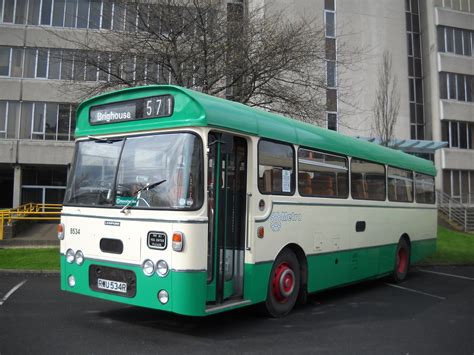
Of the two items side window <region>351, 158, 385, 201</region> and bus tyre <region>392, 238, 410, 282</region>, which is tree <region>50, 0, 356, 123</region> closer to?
side window <region>351, 158, 385, 201</region>

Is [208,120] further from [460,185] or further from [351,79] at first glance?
[460,185]

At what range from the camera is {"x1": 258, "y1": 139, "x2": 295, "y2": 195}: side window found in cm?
673

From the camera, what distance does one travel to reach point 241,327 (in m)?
6.55

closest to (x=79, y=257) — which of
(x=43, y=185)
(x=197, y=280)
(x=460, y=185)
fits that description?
(x=197, y=280)

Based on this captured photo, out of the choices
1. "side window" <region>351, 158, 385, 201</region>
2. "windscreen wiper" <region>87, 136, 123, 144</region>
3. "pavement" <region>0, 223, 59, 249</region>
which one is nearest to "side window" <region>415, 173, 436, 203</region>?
"side window" <region>351, 158, 385, 201</region>

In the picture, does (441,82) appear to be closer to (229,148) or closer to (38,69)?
(38,69)

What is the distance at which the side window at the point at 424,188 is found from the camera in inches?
479

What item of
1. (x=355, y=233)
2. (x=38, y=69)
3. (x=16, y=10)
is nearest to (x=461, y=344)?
(x=355, y=233)

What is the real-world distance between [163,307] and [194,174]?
160cm

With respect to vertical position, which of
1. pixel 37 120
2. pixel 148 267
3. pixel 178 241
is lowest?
pixel 148 267

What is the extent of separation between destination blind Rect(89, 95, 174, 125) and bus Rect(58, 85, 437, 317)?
0.05 feet

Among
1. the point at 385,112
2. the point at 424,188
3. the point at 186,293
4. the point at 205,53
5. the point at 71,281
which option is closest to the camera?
the point at 186,293

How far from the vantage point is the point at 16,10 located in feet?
94.3

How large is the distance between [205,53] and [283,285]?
7.98 m
